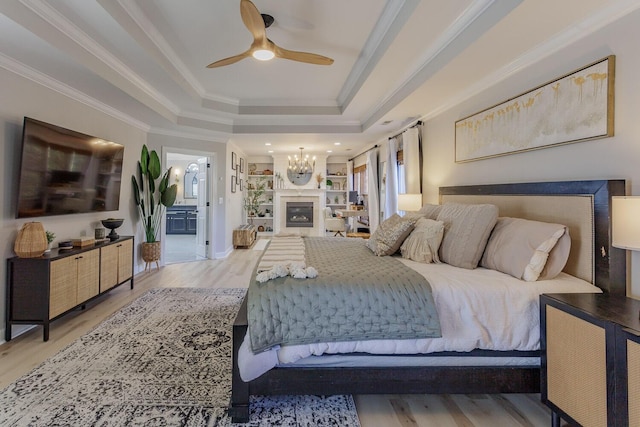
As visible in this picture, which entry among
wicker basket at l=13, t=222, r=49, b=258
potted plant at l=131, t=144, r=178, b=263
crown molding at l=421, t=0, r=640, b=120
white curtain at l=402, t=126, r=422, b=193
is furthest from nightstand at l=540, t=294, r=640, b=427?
potted plant at l=131, t=144, r=178, b=263

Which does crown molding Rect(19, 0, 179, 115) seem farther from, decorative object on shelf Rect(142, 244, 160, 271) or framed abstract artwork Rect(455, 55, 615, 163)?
framed abstract artwork Rect(455, 55, 615, 163)

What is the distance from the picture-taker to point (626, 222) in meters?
1.41

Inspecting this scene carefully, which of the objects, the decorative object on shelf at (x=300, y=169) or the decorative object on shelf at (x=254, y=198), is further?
the decorative object on shelf at (x=254, y=198)

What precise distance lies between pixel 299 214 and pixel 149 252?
432 cm

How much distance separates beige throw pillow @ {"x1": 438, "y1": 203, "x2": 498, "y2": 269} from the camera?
2215 mm

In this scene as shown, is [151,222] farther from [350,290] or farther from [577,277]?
[577,277]

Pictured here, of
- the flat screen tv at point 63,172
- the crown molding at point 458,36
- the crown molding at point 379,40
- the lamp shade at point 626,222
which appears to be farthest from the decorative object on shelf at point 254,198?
the lamp shade at point 626,222

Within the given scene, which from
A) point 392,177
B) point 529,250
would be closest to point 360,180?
point 392,177

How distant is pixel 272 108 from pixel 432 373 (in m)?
4.61

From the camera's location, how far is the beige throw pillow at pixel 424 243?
241 cm

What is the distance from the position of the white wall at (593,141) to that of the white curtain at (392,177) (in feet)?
6.79

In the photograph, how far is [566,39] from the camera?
2.07 meters

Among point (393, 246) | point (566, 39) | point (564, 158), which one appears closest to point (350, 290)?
point (393, 246)

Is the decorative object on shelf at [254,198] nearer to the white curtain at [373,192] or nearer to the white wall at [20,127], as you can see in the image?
the white curtain at [373,192]
